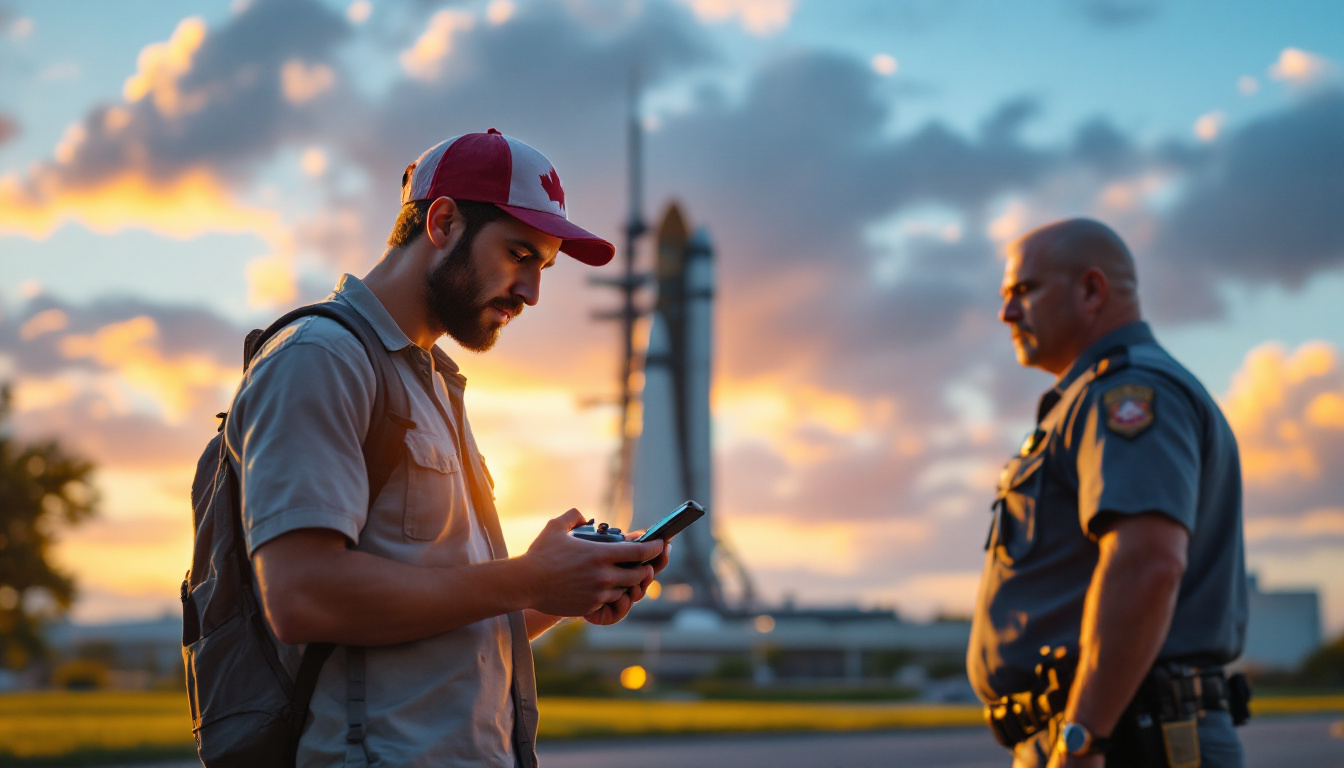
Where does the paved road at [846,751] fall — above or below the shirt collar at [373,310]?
below

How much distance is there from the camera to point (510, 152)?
279 cm

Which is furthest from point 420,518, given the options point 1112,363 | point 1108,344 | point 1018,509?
point 1108,344

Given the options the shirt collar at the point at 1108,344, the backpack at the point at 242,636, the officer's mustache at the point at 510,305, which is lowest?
the backpack at the point at 242,636

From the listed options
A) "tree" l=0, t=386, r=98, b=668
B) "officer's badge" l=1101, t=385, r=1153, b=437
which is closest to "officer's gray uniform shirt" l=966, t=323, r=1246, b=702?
"officer's badge" l=1101, t=385, r=1153, b=437

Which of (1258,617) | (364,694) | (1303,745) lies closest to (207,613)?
(364,694)

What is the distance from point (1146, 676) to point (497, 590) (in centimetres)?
177

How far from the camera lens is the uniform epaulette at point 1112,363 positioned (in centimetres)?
348

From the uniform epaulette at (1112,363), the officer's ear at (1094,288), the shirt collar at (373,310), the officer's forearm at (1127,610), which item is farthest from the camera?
the officer's ear at (1094,288)

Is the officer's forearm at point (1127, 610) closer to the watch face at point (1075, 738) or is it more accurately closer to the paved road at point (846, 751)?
the watch face at point (1075, 738)

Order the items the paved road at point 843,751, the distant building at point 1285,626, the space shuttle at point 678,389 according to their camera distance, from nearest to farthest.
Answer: the paved road at point 843,751, the space shuttle at point 678,389, the distant building at point 1285,626

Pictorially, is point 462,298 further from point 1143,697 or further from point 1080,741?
point 1143,697

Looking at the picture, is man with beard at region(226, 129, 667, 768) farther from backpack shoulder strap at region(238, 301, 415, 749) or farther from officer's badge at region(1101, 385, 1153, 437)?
officer's badge at region(1101, 385, 1153, 437)

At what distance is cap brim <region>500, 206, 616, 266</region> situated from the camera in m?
2.75

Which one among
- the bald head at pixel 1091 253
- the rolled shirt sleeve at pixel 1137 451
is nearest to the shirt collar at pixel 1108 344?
the bald head at pixel 1091 253
